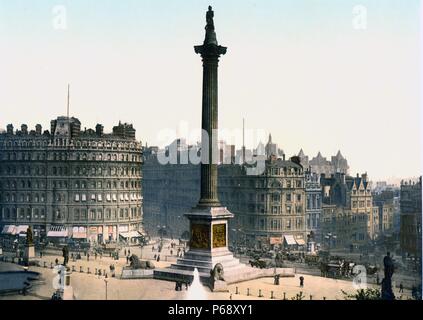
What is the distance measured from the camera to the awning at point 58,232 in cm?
6538

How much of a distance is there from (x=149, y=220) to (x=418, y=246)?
43.4 metres

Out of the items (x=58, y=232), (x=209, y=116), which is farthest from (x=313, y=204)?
(x=209, y=116)

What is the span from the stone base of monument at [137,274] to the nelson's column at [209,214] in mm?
1287

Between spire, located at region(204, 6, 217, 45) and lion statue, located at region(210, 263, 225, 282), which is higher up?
spire, located at region(204, 6, 217, 45)

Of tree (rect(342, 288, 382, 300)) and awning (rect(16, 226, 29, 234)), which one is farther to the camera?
awning (rect(16, 226, 29, 234))

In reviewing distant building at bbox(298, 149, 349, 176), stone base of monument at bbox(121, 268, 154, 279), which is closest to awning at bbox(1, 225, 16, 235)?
stone base of monument at bbox(121, 268, 154, 279)

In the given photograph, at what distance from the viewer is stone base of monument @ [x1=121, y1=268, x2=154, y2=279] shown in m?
39.4

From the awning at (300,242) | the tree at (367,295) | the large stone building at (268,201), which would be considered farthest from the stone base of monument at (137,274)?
the awning at (300,242)

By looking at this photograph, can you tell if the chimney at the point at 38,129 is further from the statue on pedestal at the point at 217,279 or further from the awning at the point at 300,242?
the statue on pedestal at the point at 217,279

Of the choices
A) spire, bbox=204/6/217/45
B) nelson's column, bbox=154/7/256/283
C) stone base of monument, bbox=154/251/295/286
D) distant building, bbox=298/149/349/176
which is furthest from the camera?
distant building, bbox=298/149/349/176

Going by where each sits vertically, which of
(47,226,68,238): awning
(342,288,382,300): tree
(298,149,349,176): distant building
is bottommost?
(342,288,382,300): tree

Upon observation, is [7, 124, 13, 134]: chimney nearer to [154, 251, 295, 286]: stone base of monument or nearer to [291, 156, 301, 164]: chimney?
[291, 156, 301, 164]: chimney

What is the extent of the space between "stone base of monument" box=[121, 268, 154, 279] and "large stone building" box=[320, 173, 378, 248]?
129 ft
